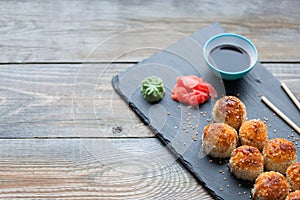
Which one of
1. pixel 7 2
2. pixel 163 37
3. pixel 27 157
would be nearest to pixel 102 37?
pixel 163 37

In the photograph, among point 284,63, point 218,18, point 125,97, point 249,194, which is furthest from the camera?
point 218,18

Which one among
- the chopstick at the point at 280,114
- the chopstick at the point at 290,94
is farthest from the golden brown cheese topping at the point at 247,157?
the chopstick at the point at 290,94

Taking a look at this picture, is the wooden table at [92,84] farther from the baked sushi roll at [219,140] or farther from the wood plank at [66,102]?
the baked sushi roll at [219,140]

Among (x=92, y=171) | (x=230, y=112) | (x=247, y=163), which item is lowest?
(x=92, y=171)

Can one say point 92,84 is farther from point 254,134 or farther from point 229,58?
point 254,134

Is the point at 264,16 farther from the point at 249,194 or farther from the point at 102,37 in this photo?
the point at 249,194

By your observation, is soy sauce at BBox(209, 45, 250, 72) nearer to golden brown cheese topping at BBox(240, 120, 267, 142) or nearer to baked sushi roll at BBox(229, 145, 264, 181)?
golden brown cheese topping at BBox(240, 120, 267, 142)

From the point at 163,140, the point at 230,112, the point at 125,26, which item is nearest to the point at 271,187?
the point at 230,112

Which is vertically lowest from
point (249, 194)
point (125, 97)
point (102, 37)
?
point (249, 194)
